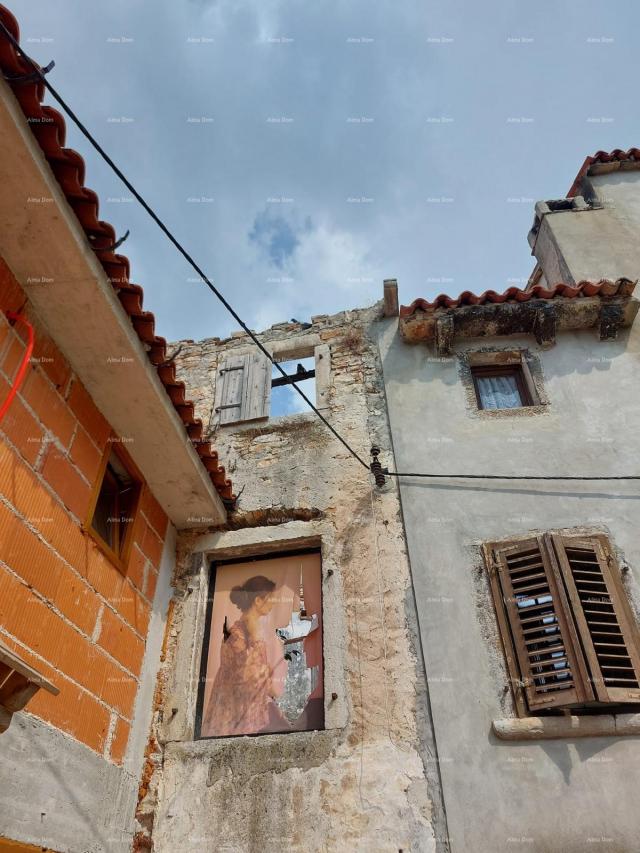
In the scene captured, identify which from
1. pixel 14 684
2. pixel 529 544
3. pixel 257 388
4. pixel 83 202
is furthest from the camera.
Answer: pixel 257 388

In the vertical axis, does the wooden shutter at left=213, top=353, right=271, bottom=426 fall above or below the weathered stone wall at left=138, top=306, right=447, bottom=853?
above

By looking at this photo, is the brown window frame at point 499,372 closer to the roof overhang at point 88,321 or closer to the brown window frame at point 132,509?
the roof overhang at point 88,321

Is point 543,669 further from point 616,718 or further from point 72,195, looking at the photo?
point 72,195

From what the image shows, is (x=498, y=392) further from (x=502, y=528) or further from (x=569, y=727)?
(x=569, y=727)

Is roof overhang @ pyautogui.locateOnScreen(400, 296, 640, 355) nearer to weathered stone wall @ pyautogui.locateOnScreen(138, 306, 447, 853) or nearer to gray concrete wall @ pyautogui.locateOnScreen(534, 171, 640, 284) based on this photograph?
weathered stone wall @ pyautogui.locateOnScreen(138, 306, 447, 853)

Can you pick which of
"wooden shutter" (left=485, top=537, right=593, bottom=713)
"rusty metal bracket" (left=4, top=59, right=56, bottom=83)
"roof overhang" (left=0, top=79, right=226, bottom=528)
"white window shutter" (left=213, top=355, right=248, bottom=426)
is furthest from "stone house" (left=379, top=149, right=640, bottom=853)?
"rusty metal bracket" (left=4, top=59, right=56, bottom=83)

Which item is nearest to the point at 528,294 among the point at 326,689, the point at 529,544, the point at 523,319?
the point at 523,319

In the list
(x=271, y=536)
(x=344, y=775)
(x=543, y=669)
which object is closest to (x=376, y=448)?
(x=271, y=536)

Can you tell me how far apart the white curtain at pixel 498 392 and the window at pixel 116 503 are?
395 cm

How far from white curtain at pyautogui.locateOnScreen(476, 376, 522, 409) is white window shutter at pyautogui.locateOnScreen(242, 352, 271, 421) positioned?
2615mm

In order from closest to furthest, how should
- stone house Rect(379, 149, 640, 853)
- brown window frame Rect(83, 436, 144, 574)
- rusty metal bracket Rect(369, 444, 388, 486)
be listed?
stone house Rect(379, 149, 640, 853) < brown window frame Rect(83, 436, 144, 574) < rusty metal bracket Rect(369, 444, 388, 486)

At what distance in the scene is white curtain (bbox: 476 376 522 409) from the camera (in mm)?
7020

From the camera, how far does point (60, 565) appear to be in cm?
445

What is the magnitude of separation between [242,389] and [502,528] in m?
3.80
